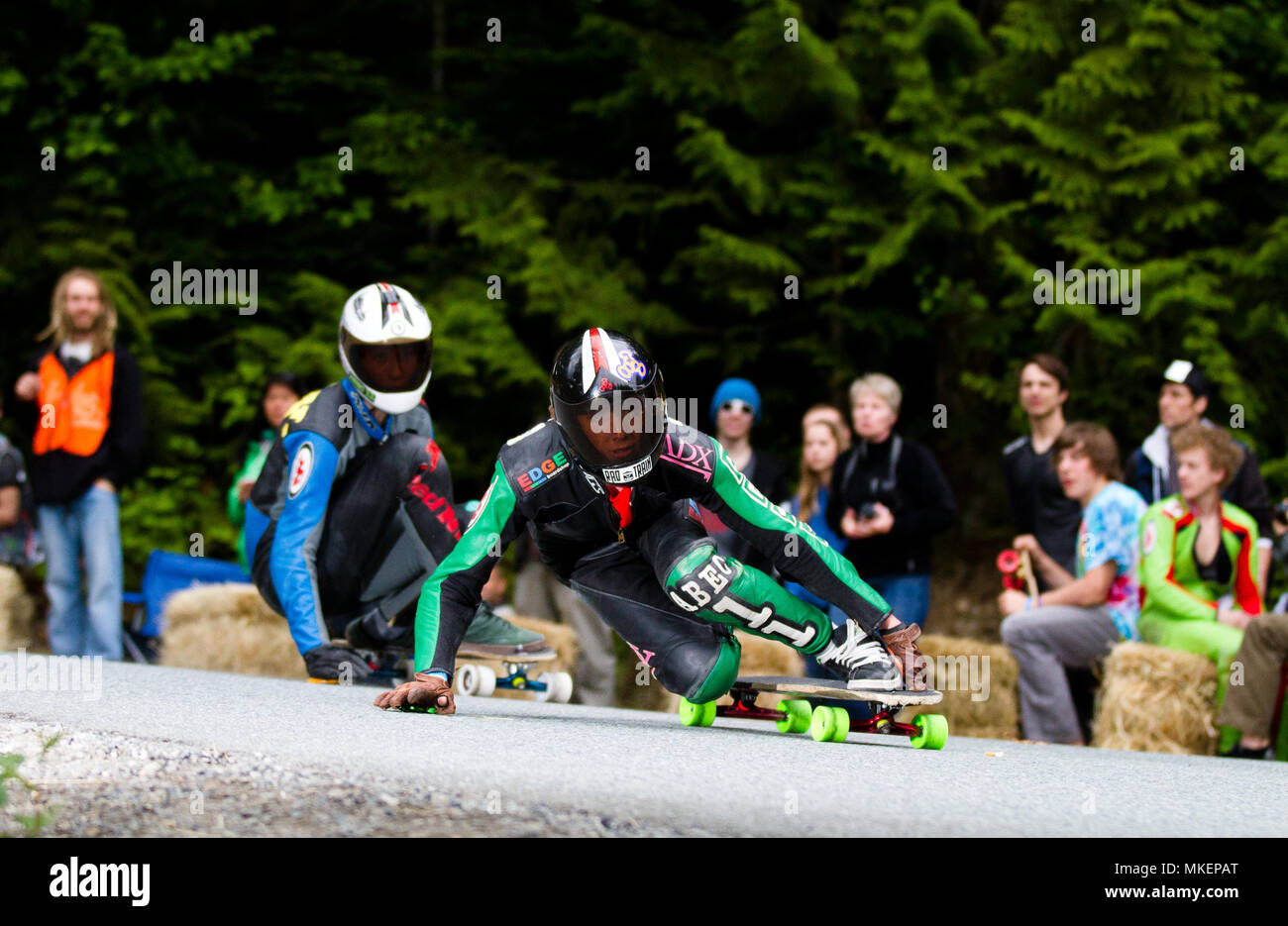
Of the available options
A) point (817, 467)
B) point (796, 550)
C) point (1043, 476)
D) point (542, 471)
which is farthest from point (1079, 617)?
point (542, 471)

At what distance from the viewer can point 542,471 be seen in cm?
546

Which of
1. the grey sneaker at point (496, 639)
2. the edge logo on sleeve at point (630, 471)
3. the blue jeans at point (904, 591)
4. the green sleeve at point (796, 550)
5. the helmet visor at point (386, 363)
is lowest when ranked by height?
the grey sneaker at point (496, 639)

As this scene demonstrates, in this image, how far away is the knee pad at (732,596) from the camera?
541cm

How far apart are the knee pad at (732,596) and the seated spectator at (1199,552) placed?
2.89m

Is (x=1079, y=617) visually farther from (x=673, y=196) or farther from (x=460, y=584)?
(x=673, y=196)

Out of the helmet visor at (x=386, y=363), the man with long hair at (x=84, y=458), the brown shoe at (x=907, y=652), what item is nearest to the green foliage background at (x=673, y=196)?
the man with long hair at (x=84, y=458)

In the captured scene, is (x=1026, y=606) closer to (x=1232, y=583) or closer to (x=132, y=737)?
(x=1232, y=583)

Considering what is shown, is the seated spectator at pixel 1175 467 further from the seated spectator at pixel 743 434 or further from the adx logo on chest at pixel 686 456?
the adx logo on chest at pixel 686 456

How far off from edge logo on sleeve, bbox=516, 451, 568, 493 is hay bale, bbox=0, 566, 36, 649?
18.1ft

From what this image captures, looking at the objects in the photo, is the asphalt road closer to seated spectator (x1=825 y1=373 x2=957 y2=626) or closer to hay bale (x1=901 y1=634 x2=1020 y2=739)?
hay bale (x1=901 y1=634 x2=1020 y2=739)

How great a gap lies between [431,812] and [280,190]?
497 inches

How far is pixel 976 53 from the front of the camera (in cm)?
1233

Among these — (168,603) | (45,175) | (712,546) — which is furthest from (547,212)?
(712,546)

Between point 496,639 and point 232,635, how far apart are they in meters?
2.43
